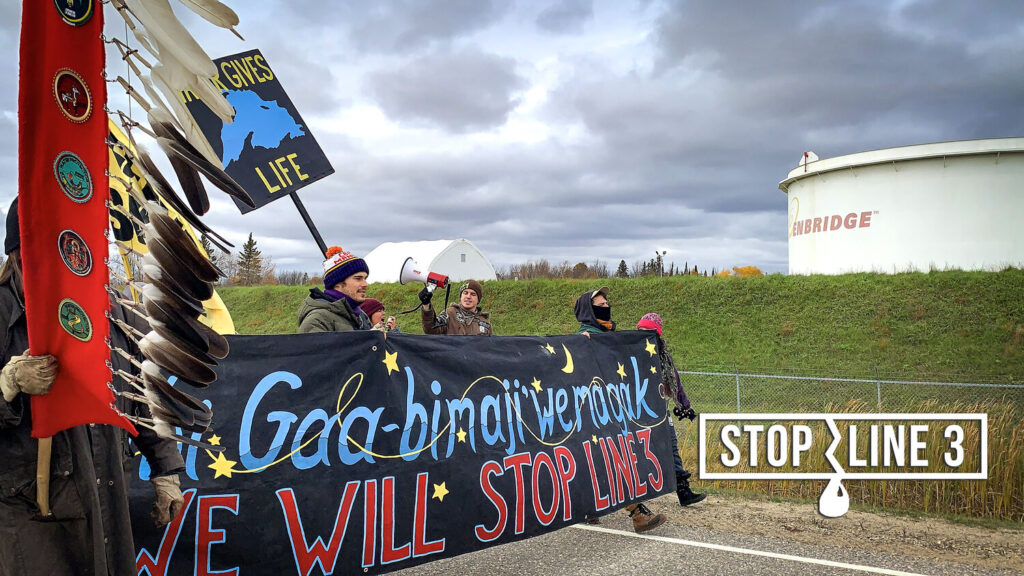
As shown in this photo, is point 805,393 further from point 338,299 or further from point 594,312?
point 338,299

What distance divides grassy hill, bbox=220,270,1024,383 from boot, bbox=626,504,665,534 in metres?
13.4

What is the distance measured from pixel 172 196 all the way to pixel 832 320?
24546 mm

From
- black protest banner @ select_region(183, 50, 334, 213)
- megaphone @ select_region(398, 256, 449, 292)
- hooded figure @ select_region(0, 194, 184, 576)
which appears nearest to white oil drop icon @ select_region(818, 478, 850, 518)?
megaphone @ select_region(398, 256, 449, 292)

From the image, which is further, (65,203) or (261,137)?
(261,137)

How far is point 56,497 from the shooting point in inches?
96.1

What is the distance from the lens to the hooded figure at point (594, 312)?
7.59 metres

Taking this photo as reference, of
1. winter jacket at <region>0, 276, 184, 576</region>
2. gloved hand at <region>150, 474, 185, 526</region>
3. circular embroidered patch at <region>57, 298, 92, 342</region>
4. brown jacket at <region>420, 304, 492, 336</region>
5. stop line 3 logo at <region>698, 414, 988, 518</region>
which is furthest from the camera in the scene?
brown jacket at <region>420, 304, 492, 336</region>

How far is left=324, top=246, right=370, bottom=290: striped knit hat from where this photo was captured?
17.8ft

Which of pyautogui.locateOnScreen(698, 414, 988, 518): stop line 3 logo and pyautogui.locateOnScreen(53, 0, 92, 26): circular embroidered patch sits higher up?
pyautogui.locateOnScreen(53, 0, 92, 26): circular embroidered patch

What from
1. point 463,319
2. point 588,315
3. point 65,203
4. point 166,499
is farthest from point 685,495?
point 65,203

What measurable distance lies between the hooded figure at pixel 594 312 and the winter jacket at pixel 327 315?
9.58 feet

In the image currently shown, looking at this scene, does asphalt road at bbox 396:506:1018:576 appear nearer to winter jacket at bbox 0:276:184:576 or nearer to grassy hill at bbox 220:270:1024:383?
winter jacket at bbox 0:276:184:576

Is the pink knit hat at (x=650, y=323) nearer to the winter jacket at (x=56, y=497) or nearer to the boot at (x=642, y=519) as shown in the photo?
the boot at (x=642, y=519)

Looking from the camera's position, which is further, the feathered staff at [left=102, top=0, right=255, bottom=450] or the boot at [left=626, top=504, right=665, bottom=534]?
the boot at [left=626, top=504, right=665, bottom=534]
